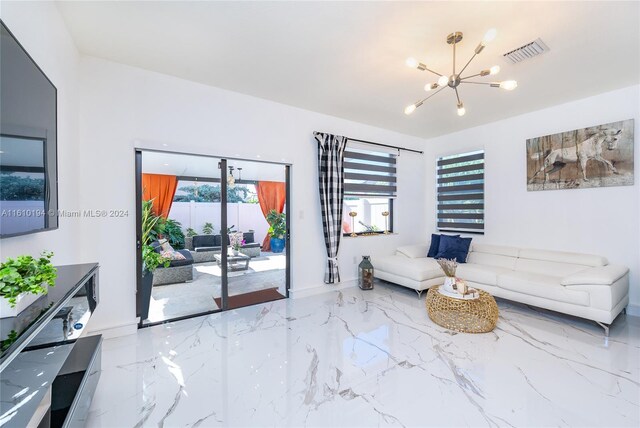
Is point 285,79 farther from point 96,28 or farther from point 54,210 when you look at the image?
point 54,210

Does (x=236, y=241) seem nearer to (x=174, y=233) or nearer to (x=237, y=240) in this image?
(x=237, y=240)

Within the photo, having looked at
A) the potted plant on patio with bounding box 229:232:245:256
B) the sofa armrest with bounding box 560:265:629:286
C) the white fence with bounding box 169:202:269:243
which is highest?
the white fence with bounding box 169:202:269:243

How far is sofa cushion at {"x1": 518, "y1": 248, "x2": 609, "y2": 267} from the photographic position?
3318mm

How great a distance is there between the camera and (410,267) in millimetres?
4004

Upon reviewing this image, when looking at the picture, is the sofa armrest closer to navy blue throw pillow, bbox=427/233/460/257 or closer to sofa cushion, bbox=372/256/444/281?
sofa cushion, bbox=372/256/444/281

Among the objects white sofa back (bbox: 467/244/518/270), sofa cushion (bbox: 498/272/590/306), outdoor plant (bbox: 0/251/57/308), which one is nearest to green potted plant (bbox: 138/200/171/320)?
outdoor plant (bbox: 0/251/57/308)

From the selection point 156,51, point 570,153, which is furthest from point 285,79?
point 570,153

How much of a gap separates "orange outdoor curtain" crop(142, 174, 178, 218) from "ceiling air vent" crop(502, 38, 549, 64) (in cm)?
373

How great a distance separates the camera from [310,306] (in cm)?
355

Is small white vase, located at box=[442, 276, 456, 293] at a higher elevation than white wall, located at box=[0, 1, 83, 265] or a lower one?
lower

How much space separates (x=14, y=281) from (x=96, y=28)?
2319 millimetres

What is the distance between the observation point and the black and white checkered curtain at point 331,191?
4.02 metres

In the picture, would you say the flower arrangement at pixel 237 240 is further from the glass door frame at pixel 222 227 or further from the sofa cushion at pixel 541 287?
the sofa cushion at pixel 541 287

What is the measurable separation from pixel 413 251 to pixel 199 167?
3576 mm
